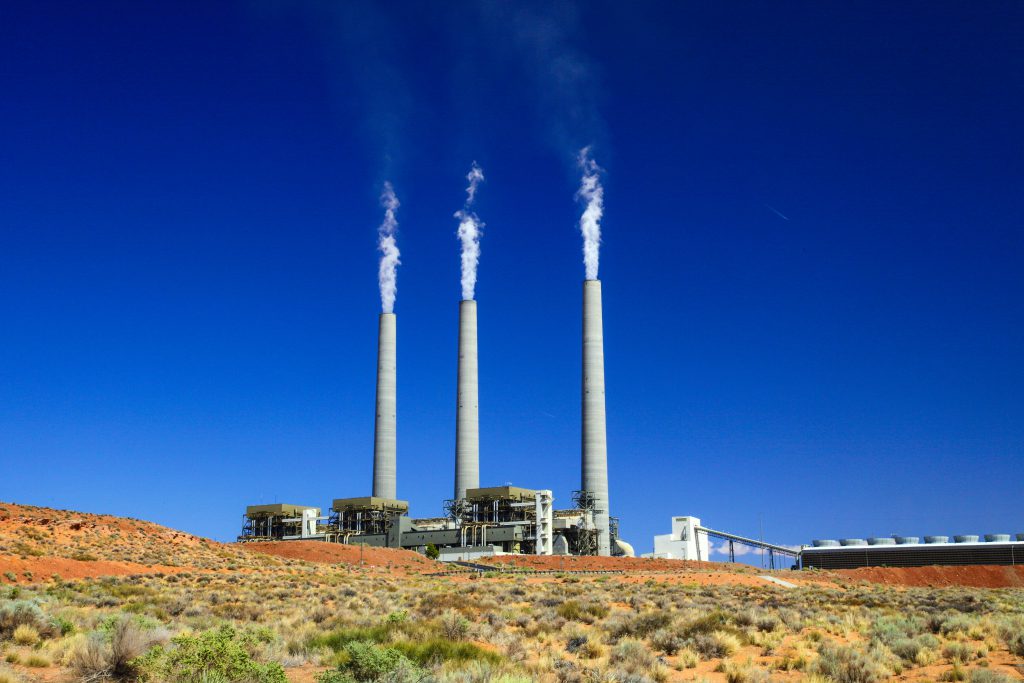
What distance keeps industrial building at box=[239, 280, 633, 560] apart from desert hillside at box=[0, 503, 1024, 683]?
47.7 m

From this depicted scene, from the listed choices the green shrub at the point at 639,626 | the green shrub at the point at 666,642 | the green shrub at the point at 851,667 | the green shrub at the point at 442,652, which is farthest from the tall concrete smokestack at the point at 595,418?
the green shrub at the point at 442,652

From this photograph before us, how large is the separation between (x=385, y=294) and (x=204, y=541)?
4478 centimetres

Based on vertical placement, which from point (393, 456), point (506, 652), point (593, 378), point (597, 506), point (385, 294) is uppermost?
point (385, 294)

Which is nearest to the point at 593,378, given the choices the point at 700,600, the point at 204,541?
the point at 204,541

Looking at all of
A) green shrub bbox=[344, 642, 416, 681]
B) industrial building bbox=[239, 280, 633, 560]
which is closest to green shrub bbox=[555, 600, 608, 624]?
green shrub bbox=[344, 642, 416, 681]

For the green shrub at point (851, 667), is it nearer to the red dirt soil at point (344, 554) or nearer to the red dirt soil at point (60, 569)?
the red dirt soil at point (60, 569)

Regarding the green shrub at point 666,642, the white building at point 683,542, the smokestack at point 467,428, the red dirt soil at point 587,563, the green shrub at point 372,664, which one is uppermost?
the smokestack at point 467,428

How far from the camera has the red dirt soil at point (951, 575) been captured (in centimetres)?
7375

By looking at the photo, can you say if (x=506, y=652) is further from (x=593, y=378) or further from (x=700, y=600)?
(x=593, y=378)

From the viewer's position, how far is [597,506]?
9025cm

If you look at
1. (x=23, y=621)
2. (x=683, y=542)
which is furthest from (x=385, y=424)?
(x=23, y=621)

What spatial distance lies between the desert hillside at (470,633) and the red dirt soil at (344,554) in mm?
28962

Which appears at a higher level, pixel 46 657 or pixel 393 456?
pixel 393 456

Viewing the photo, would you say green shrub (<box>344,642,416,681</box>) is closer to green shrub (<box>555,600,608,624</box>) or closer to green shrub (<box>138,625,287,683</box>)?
green shrub (<box>138,625,287,683</box>)
